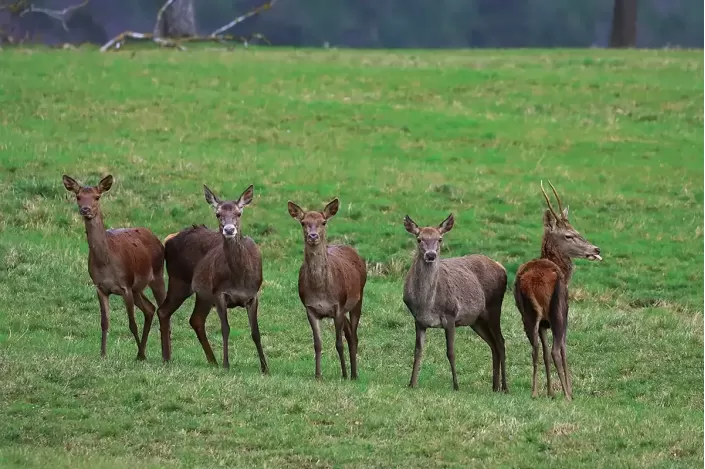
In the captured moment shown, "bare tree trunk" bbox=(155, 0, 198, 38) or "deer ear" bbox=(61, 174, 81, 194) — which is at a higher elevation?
"bare tree trunk" bbox=(155, 0, 198, 38)

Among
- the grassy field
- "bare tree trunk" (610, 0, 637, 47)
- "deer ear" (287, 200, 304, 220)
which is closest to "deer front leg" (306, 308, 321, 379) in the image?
the grassy field

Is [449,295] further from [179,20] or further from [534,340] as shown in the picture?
[179,20]

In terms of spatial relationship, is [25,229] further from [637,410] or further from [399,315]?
[637,410]

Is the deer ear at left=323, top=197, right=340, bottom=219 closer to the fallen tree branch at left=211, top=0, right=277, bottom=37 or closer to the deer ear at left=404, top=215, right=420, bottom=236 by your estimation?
the deer ear at left=404, top=215, right=420, bottom=236

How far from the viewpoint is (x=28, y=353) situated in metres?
14.5

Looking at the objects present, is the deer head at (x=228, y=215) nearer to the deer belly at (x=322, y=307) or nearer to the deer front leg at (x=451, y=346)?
the deer belly at (x=322, y=307)

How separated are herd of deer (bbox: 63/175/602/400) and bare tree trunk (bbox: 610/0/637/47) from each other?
3635 centimetres

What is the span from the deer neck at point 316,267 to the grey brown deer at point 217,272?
0.62 meters

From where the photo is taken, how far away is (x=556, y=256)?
15.6 meters

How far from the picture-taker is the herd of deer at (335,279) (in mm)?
14750

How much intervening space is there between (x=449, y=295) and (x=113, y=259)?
3.70 meters

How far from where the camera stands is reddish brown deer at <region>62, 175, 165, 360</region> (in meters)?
15.0

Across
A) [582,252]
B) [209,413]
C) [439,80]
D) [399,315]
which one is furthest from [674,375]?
[439,80]

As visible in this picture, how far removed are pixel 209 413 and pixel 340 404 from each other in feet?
4.05
